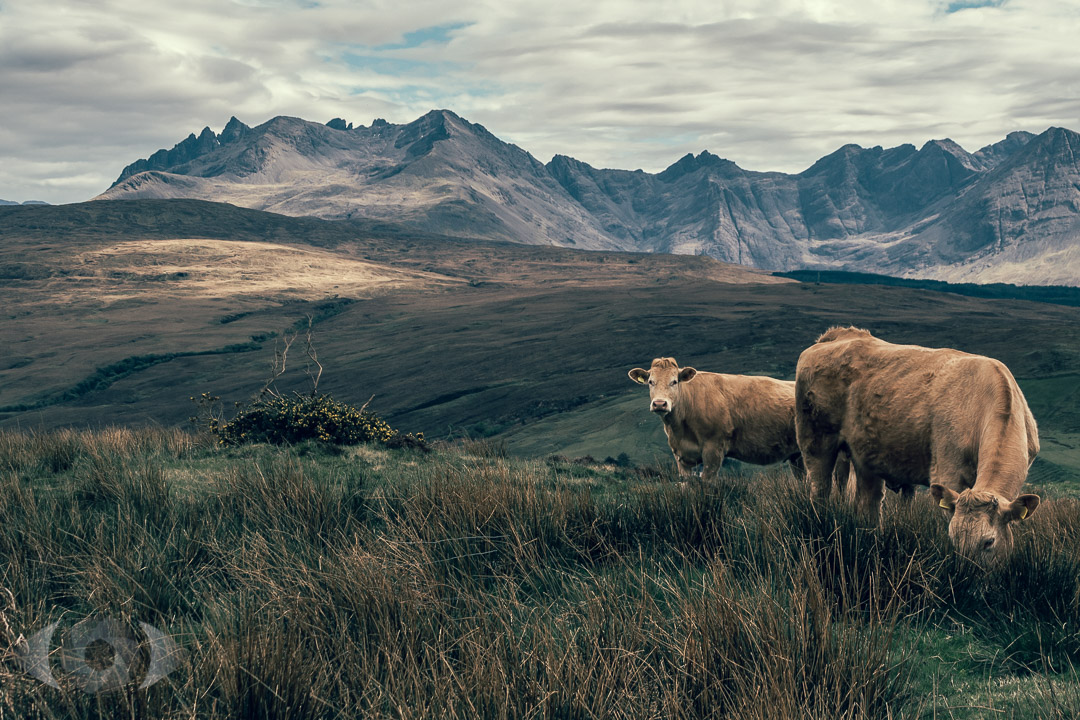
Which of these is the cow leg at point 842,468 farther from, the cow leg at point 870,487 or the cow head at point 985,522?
the cow head at point 985,522

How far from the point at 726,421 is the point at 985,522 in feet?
25.0

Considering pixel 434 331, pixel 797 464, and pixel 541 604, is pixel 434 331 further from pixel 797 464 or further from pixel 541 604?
pixel 541 604

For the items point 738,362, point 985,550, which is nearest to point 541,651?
point 985,550

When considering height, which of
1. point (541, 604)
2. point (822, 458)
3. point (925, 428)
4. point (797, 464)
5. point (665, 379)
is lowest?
point (797, 464)

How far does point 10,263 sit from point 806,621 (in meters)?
137

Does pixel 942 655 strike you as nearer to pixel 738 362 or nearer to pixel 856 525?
pixel 856 525

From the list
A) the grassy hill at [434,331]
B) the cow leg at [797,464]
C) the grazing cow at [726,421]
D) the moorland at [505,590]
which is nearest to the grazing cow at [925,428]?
the moorland at [505,590]

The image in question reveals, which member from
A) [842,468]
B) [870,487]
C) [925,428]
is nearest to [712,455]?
[842,468]

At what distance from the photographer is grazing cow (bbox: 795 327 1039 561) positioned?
5398mm

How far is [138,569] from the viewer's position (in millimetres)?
5574

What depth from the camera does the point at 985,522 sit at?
207 inches

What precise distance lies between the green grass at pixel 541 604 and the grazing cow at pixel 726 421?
188 inches

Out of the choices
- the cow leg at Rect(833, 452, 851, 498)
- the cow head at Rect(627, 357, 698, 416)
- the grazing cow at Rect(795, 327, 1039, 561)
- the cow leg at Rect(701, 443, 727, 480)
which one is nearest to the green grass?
the grazing cow at Rect(795, 327, 1039, 561)

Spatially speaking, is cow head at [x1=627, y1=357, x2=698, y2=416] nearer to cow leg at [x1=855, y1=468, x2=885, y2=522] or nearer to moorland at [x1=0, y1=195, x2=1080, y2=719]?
moorland at [x1=0, y1=195, x2=1080, y2=719]
